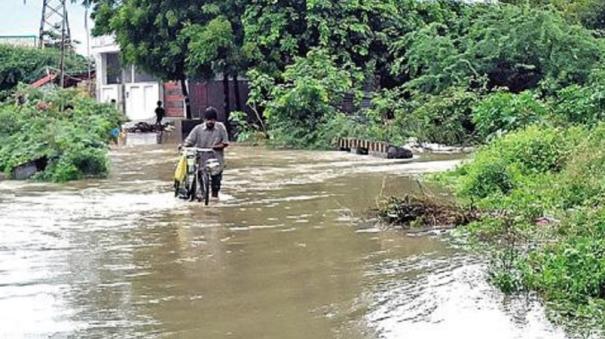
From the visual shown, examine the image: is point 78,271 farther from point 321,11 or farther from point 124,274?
point 321,11

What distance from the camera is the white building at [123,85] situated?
48.0 meters

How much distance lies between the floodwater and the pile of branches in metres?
0.38

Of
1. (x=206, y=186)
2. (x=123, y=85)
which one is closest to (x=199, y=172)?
(x=206, y=186)

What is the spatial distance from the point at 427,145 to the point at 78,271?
18268 millimetres

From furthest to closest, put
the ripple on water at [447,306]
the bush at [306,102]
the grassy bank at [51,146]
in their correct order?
1. the bush at [306,102]
2. the grassy bank at [51,146]
3. the ripple on water at [447,306]

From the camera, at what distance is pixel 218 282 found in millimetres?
8922

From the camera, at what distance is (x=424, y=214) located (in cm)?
1206

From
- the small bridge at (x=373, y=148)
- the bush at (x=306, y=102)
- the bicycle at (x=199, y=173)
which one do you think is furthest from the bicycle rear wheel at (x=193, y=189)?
the bush at (x=306, y=102)

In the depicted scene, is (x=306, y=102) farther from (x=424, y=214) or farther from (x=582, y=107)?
(x=424, y=214)

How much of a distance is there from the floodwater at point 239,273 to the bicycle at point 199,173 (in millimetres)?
254

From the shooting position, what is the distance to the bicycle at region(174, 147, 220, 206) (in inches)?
585

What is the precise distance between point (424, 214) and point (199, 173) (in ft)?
14.7

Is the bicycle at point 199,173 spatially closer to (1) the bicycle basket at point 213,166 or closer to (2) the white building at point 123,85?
(1) the bicycle basket at point 213,166

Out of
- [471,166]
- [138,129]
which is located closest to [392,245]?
[471,166]
